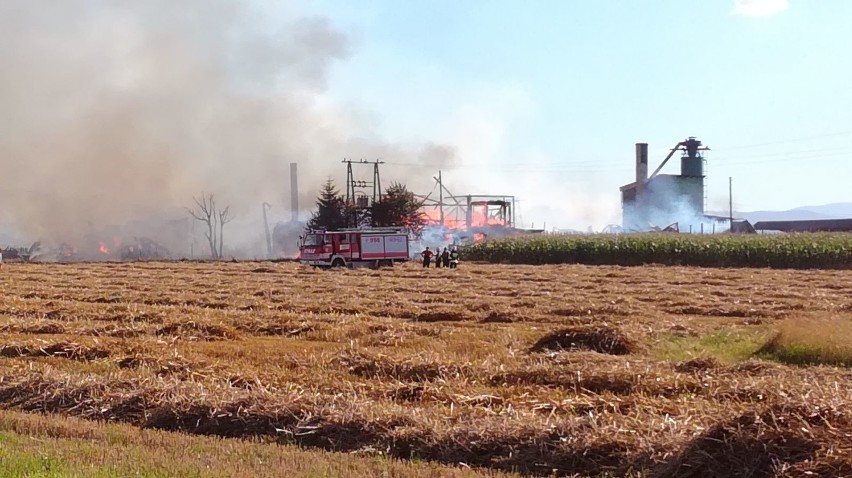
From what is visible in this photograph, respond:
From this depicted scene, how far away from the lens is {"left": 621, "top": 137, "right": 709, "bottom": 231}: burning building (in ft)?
287

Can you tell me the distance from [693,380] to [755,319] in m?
9.12

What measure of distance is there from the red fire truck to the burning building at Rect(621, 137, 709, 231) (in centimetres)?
4686

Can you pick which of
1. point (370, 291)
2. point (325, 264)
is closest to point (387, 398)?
point (370, 291)

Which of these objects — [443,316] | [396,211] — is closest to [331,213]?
[396,211]

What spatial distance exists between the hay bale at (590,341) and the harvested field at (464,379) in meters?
0.03

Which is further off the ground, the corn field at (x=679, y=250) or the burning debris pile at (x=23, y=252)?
the burning debris pile at (x=23, y=252)

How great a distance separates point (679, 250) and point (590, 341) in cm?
3836

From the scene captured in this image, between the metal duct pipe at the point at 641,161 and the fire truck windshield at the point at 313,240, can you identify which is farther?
the metal duct pipe at the point at 641,161

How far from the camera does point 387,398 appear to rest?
950cm

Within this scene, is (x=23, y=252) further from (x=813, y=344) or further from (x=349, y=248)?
(x=813, y=344)

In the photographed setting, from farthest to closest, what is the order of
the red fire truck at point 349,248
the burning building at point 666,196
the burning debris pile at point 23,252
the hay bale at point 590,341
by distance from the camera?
the burning building at point 666,196
the burning debris pile at point 23,252
the red fire truck at point 349,248
the hay bale at point 590,341

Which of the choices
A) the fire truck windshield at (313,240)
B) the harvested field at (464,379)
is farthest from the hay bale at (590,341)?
the fire truck windshield at (313,240)

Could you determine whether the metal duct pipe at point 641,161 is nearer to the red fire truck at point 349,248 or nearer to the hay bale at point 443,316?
the red fire truck at point 349,248

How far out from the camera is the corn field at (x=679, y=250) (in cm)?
4503
